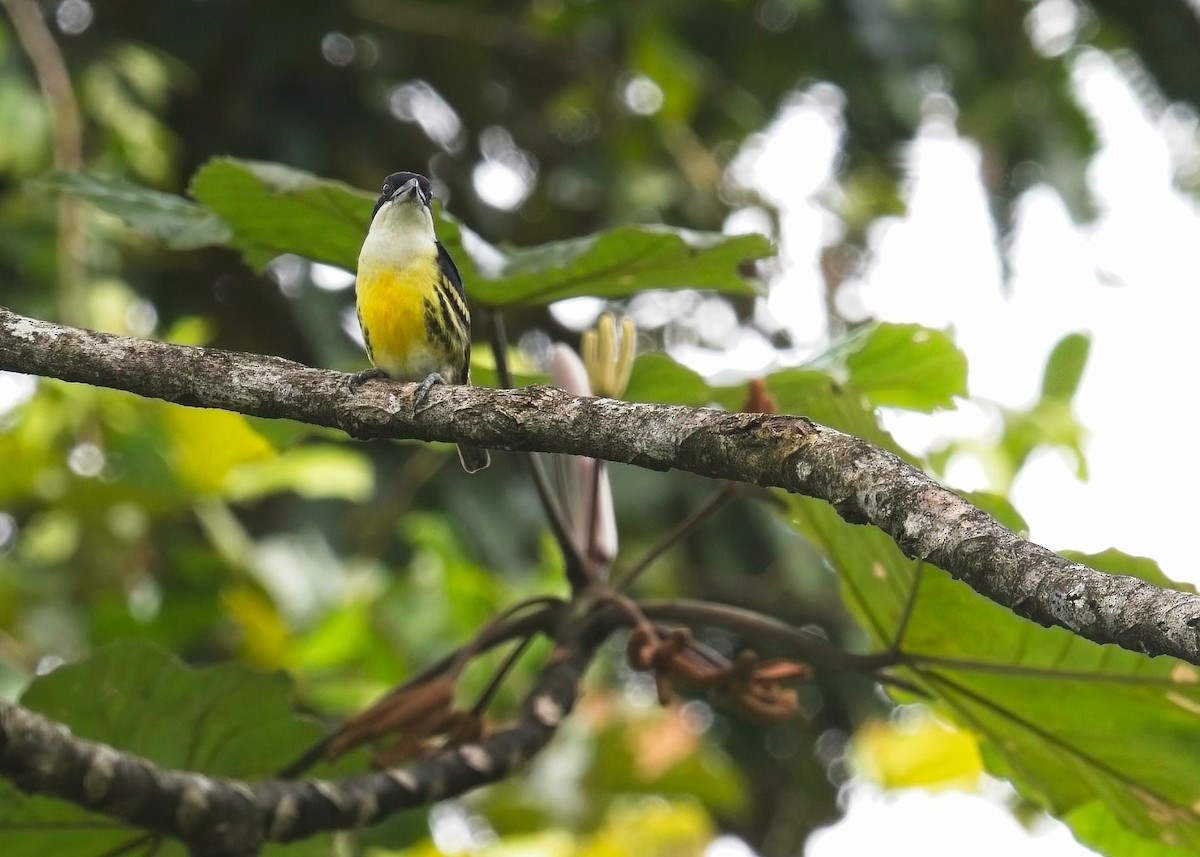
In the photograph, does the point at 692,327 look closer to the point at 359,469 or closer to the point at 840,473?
the point at 359,469

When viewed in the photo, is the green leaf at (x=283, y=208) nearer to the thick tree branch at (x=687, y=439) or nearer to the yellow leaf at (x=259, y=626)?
the thick tree branch at (x=687, y=439)

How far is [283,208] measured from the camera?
7.41ft

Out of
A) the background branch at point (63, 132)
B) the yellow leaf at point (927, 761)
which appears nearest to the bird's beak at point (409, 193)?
the background branch at point (63, 132)

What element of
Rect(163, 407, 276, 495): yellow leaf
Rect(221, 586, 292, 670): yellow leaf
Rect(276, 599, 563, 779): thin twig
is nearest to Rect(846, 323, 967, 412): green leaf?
Rect(276, 599, 563, 779): thin twig

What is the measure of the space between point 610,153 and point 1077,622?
16.7 feet

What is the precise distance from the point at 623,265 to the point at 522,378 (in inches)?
14.1

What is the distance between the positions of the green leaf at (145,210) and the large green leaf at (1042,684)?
108 centimetres

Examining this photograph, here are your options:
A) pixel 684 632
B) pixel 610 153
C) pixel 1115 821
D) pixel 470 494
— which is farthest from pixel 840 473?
pixel 610 153

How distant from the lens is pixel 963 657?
7.25 ft

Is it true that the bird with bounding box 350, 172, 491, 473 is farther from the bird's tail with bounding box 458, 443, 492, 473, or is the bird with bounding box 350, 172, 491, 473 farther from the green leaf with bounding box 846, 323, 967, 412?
the green leaf with bounding box 846, 323, 967, 412

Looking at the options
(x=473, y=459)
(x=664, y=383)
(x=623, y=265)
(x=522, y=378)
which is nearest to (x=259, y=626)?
(x=473, y=459)

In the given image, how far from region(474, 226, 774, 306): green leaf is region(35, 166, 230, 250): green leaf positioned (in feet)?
1.59

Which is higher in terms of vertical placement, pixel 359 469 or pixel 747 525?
pixel 359 469

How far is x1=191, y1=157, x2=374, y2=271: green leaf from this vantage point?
218 centimetres
